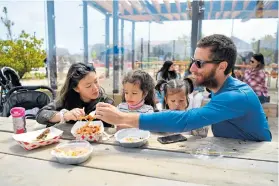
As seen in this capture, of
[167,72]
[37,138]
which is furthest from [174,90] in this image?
[167,72]

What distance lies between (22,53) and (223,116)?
18.5 ft

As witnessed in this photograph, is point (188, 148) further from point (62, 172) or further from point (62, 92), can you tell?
point (62, 92)

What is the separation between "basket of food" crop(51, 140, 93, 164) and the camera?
3.91 ft

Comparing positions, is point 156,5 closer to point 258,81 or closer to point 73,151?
point 258,81

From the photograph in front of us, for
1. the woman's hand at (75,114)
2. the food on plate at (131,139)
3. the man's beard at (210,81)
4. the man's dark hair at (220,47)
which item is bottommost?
the food on plate at (131,139)

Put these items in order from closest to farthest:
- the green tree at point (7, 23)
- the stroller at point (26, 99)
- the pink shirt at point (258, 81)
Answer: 1. the stroller at point (26, 99)
2. the pink shirt at point (258, 81)
3. the green tree at point (7, 23)

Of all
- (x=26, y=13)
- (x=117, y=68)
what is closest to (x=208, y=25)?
(x=117, y=68)

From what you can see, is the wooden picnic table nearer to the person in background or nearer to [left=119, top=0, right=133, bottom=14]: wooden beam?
the person in background

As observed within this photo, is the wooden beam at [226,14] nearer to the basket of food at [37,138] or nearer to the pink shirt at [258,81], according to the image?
the pink shirt at [258,81]

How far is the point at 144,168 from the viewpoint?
114cm

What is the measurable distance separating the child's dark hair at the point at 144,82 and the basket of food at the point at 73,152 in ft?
2.86

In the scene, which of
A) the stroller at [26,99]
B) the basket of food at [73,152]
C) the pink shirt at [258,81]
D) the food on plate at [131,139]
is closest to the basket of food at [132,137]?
the food on plate at [131,139]

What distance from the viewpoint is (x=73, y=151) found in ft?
4.22

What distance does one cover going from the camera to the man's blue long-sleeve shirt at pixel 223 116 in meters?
1.32
